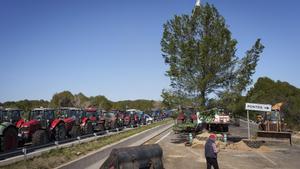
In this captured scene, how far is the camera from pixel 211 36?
82.3 ft

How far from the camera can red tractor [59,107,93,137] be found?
24.7m

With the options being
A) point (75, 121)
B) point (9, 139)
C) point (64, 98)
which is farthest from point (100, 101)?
point (9, 139)

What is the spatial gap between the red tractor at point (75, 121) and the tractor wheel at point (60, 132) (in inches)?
74.3

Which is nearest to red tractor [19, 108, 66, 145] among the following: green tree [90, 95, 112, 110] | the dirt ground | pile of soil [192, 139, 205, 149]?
Answer: the dirt ground

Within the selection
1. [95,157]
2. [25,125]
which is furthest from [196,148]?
[25,125]

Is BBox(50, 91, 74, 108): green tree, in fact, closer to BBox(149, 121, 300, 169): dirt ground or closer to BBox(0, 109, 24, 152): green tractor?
BBox(149, 121, 300, 169): dirt ground

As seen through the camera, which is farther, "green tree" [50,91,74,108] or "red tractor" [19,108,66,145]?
"green tree" [50,91,74,108]

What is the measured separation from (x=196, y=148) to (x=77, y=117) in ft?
31.8

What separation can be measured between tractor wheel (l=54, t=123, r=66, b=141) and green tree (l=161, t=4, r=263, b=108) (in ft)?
27.1

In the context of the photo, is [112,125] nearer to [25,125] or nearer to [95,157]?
[25,125]

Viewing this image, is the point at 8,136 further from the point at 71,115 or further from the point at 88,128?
the point at 88,128

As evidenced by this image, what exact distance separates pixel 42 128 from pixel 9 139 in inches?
160

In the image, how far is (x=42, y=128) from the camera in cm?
2094

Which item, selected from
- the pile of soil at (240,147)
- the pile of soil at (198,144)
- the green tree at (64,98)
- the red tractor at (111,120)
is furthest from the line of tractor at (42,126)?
the green tree at (64,98)
